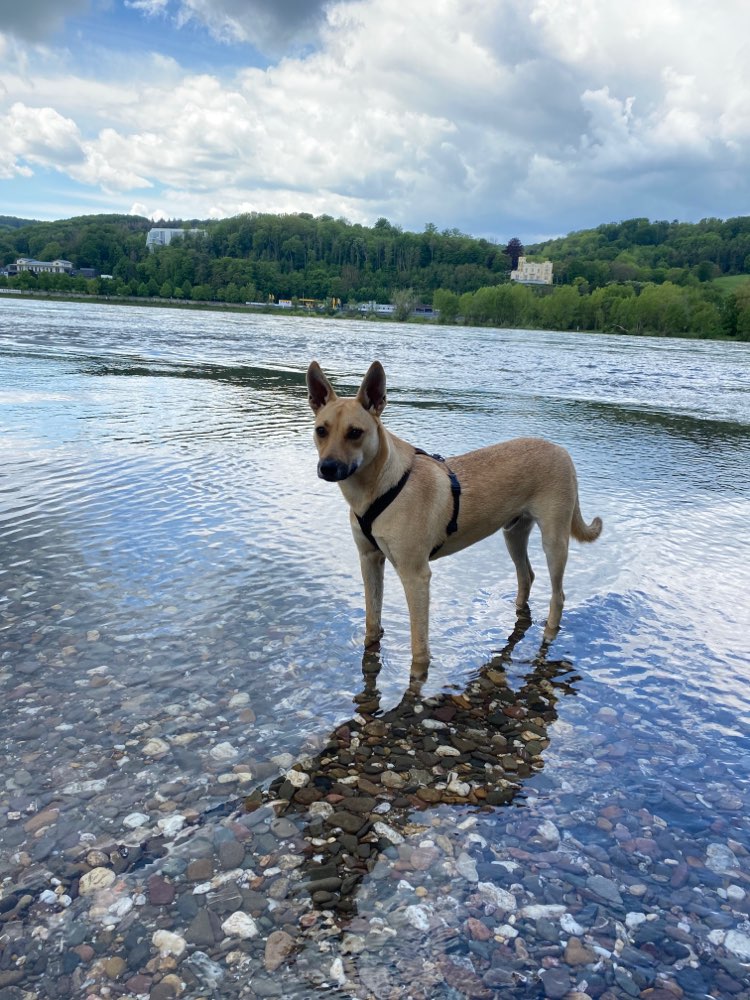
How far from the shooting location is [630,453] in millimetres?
14656

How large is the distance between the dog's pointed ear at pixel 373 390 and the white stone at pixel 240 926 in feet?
10.6

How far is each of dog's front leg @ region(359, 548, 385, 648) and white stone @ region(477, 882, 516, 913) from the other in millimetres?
2599

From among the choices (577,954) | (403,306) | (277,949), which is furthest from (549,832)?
(403,306)

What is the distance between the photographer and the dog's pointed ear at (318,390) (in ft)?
16.6

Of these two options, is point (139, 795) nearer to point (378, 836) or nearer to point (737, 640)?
point (378, 836)

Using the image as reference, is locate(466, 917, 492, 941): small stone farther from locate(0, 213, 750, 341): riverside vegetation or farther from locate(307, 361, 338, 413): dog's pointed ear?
locate(0, 213, 750, 341): riverside vegetation

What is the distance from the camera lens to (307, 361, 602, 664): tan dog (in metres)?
4.95

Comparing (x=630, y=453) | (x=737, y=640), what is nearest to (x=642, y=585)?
(x=737, y=640)

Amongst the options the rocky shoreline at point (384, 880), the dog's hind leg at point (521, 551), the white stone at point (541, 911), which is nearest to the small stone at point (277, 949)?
the rocky shoreline at point (384, 880)

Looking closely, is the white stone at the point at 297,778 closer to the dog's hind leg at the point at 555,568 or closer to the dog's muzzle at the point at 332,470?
the dog's muzzle at the point at 332,470

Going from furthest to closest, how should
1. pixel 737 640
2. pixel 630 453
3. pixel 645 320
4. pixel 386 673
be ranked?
1. pixel 645 320
2. pixel 630 453
3. pixel 737 640
4. pixel 386 673

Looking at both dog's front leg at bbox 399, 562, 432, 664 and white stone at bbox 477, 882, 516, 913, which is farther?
dog's front leg at bbox 399, 562, 432, 664

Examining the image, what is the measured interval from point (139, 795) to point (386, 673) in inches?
84.3

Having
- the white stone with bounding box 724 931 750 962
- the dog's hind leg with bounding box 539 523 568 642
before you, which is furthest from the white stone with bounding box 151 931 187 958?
the dog's hind leg with bounding box 539 523 568 642
